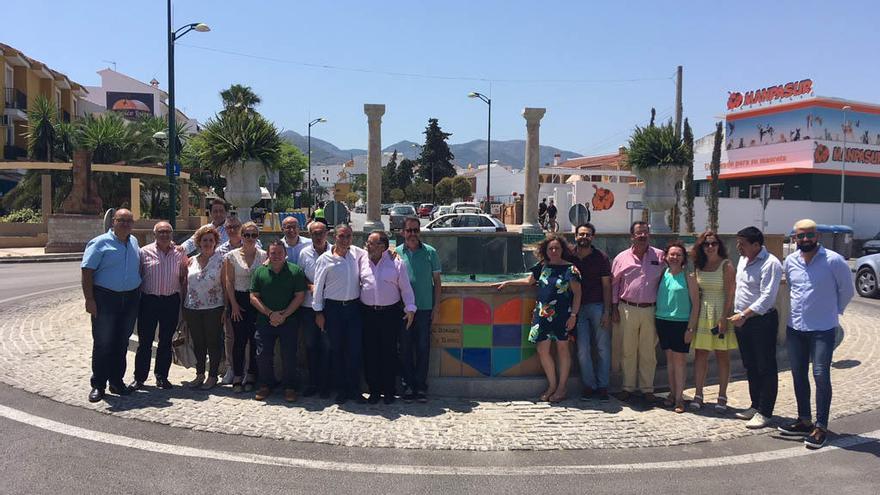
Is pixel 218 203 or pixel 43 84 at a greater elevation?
pixel 43 84

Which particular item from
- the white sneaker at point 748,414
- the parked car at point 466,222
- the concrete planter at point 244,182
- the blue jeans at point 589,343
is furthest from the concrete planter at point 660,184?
the white sneaker at point 748,414

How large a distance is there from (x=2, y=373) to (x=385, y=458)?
488 centimetres

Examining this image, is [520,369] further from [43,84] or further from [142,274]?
[43,84]

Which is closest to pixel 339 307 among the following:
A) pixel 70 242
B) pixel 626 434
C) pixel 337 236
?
pixel 337 236

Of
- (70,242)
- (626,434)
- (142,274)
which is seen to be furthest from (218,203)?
(70,242)

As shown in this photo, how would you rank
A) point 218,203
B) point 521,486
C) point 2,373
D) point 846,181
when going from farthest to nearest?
point 846,181 → point 218,203 → point 2,373 → point 521,486

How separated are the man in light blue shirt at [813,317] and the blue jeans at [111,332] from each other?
6.07 m

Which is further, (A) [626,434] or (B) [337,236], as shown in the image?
(B) [337,236]

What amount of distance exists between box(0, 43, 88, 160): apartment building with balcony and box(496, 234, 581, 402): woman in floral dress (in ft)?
136

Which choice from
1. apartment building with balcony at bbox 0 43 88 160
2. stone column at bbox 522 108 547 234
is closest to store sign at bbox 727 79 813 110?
stone column at bbox 522 108 547 234

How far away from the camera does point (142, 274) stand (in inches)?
256

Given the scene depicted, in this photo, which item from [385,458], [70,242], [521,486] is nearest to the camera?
[521,486]

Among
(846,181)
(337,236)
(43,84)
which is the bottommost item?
(337,236)

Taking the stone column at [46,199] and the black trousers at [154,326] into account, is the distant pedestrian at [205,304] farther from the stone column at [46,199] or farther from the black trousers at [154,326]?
the stone column at [46,199]
